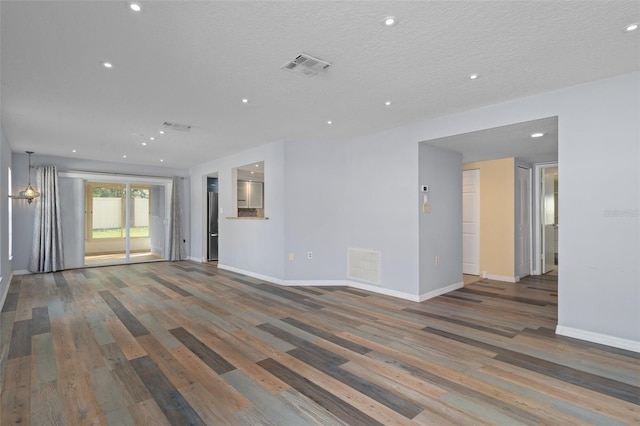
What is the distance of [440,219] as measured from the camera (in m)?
5.00

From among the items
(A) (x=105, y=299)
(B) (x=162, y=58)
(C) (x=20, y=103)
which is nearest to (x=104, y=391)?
(B) (x=162, y=58)

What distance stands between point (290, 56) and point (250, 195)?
22.9ft

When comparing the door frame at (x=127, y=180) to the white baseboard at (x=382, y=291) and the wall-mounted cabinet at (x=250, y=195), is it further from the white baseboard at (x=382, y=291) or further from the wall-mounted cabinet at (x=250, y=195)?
the white baseboard at (x=382, y=291)

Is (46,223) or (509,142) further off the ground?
(509,142)

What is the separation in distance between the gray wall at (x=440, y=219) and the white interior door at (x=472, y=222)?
131 centimetres

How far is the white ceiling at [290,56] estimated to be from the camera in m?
2.10

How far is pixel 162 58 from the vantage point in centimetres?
271

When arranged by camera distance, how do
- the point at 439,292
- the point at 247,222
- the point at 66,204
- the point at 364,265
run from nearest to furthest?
the point at 439,292 < the point at 364,265 < the point at 247,222 < the point at 66,204

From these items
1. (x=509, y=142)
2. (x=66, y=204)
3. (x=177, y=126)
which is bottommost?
(x=66, y=204)

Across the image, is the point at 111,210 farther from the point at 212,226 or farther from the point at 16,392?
the point at 16,392

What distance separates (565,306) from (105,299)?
19.4 feet

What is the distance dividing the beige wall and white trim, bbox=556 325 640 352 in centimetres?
286

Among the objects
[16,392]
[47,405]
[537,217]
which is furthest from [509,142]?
[16,392]

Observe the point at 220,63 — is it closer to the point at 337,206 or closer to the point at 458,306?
the point at 337,206
